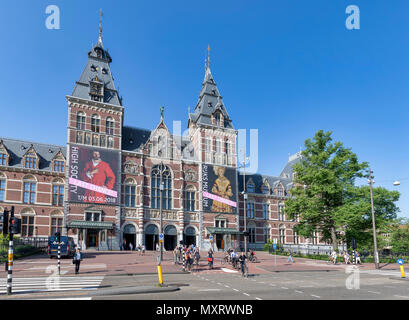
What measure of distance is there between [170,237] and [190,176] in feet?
31.0

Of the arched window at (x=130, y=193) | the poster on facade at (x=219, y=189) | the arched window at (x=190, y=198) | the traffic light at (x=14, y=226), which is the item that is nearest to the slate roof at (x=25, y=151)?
the arched window at (x=130, y=193)

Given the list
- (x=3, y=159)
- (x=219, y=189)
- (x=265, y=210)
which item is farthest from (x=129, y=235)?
(x=265, y=210)

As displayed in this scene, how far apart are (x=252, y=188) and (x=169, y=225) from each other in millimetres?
19090

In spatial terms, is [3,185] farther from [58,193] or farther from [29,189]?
[58,193]

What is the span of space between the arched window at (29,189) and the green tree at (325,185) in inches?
1293

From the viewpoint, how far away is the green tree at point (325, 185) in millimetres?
35906

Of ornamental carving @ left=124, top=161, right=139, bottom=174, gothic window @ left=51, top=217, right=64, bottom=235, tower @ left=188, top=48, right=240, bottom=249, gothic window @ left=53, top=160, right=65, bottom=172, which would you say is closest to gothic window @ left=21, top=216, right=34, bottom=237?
gothic window @ left=51, top=217, right=64, bottom=235

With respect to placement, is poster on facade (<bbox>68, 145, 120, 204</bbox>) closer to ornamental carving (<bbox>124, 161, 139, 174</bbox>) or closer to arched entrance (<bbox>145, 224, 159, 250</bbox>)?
ornamental carving (<bbox>124, 161, 139, 174</bbox>)

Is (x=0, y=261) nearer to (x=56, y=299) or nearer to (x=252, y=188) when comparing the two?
(x=56, y=299)

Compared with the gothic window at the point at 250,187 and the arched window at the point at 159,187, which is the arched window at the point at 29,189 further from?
the gothic window at the point at 250,187

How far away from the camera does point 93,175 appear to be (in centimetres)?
3959

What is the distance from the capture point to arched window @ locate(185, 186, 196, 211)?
46.1 metres

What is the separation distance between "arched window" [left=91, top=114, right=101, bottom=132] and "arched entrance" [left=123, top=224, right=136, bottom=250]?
45.1ft
